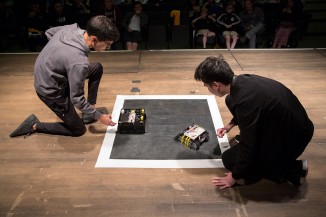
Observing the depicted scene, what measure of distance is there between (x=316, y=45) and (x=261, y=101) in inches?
183

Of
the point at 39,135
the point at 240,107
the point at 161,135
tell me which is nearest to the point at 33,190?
the point at 39,135

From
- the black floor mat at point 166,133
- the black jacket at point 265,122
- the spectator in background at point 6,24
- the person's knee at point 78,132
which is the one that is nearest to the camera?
the black jacket at point 265,122

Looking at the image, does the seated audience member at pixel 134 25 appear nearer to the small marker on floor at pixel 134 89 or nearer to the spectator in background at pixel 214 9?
the spectator in background at pixel 214 9

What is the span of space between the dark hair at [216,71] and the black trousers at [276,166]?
0.36m

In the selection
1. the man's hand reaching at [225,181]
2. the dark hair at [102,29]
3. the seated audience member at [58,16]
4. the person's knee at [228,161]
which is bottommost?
the man's hand reaching at [225,181]

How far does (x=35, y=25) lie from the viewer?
16.4 feet

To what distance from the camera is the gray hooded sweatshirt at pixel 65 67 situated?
6.48 ft

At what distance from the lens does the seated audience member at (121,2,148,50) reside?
4988 mm

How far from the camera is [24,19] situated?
5.13 meters

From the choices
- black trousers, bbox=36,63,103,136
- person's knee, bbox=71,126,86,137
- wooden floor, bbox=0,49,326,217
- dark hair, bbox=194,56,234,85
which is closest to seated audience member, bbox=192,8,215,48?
wooden floor, bbox=0,49,326,217

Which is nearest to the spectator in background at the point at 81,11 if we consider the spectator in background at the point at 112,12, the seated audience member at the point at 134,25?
the spectator in background at the point at 112,12

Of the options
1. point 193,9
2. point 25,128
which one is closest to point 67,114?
point 25,128

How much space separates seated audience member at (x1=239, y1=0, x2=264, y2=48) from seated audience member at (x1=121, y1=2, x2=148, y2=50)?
5.07 ft

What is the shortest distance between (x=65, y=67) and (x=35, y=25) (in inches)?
135
